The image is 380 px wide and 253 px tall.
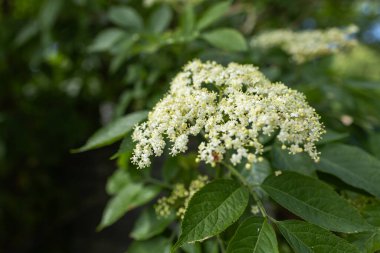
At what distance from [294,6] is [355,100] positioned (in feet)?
4.81

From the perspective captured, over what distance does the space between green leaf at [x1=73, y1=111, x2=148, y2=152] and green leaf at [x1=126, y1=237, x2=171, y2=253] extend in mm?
404

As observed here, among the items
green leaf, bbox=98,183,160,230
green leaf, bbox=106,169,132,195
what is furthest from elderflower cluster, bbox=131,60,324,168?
green leaf, bbox=106,169,132,195

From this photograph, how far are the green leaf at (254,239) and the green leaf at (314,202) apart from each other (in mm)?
100

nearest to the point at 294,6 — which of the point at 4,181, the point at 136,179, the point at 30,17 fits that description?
the point at 30,17

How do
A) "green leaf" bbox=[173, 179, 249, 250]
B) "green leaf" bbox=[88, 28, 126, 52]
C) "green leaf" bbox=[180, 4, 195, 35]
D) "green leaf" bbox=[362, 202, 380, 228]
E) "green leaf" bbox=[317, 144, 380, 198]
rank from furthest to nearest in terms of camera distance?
"green leaf" bbox=[88, 28, 126, 52]
"green leaf" bbox=[180, 4, 195, 35]
"green leaf" bbox=[317, 144, 380, 198]
"green leaf" bbox=[362, 202, 380, 228]
"green leaf" bbox=[173, 179, 249, 250]

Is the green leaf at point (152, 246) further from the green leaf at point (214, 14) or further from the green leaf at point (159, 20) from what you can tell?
the green leaf at point (159, 20)

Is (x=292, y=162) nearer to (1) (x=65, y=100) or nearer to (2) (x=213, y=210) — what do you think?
(2) (x=213, y=210)

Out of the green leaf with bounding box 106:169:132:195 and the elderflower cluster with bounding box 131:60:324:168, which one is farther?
the green leaf with bounding box 106:169:132:195

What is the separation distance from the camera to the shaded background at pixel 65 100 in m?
2.73

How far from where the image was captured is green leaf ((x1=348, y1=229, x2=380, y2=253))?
3.29ft

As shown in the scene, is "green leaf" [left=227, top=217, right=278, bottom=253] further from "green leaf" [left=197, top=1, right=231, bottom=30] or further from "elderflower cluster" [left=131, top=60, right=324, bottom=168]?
"green leaf" [left=197, top=1, right=231, bottom=30]

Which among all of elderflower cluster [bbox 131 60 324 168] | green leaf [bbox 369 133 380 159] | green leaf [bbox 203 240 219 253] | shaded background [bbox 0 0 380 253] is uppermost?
elderflower cluster [bbox 131 60 324 168]

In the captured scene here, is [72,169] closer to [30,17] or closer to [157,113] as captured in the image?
[30,17]

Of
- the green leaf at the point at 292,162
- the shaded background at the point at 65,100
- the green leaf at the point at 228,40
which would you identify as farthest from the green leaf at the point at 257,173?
the shaded background at the point at 65,100
